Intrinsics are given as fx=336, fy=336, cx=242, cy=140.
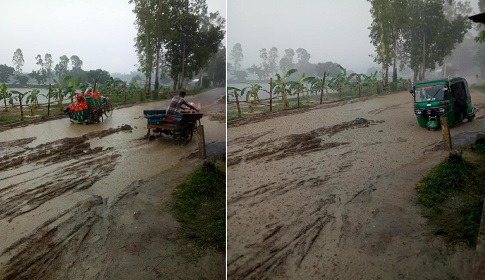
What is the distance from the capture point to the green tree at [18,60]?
1735mm

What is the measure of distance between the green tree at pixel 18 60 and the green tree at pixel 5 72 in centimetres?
3

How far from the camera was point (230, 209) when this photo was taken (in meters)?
1.88

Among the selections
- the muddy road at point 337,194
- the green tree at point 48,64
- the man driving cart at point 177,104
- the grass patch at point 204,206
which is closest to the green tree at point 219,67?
the man driving cart at point 177,104

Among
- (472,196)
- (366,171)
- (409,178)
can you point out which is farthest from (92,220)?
(472,196)

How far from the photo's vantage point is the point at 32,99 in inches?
71.1

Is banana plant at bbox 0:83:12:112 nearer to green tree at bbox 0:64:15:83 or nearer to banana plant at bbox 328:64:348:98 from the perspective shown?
green tree at bbox 0:64:15:83

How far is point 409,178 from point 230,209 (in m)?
0.93

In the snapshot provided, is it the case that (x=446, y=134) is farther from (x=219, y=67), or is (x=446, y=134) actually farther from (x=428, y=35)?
(x=219, y=67)

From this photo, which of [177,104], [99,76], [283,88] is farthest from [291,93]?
[99,76]

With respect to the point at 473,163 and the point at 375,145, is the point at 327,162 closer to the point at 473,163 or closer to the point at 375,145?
the point at 375,145

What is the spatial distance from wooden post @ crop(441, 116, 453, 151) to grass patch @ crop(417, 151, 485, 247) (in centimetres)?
7

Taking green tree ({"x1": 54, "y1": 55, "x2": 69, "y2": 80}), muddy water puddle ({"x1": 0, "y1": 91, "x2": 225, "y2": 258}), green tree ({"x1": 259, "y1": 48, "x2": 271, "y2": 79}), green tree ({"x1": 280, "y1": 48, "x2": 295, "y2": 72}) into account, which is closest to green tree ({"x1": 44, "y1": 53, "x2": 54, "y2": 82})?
green tree ({"x1": 54, "y1": 55, "x2": 69, "y2": 80})

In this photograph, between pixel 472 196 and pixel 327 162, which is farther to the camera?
pixel 327 162

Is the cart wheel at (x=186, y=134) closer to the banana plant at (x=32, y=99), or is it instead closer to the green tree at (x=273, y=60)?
the green tree at (x=273, y=60)
